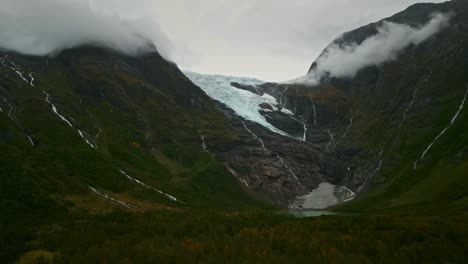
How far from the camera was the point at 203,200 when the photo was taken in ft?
432

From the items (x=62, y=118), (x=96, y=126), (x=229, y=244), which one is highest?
(x=62, y=118)

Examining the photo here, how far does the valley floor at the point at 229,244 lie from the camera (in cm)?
3138

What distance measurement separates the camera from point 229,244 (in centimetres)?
3756

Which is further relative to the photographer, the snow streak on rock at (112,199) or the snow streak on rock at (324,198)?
the snow streak on rock at (324,198)

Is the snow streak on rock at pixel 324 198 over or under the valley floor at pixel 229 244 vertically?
under

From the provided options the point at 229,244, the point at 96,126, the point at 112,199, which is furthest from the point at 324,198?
the point at 229,244

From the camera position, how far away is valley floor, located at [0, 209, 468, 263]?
31375mm

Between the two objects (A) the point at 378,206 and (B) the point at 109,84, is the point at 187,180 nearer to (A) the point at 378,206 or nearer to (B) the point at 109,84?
(A) the point at 378,206

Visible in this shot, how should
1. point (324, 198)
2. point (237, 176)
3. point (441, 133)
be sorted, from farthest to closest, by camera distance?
point (324, 198) → point (237, 176) → point (441, 133)

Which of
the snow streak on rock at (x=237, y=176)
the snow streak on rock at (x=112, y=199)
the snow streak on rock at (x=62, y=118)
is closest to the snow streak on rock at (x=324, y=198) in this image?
the snow streak on rock at (x=237, y=176)

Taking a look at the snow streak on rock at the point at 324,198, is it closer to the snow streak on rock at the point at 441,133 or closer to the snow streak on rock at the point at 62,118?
the snow streak on rock at the point at 441,133

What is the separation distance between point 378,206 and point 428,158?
32606 millimetres

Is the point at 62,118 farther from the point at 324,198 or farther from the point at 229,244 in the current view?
the point at 229,244

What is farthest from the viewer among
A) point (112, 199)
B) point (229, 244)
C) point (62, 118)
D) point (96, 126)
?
point (96, 126)
